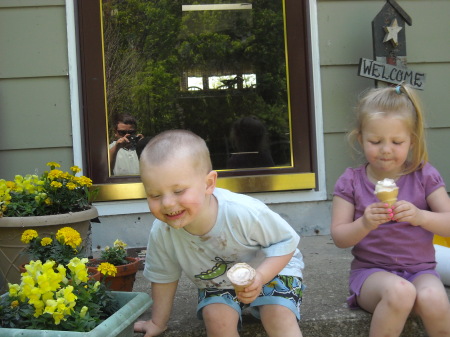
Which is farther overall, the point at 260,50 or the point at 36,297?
the point at 260,50

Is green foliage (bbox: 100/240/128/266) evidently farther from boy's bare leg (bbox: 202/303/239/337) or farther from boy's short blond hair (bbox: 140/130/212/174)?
boy's short blond hair (bbox: 140/130/212/174)

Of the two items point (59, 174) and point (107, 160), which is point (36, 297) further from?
point (107, 160)

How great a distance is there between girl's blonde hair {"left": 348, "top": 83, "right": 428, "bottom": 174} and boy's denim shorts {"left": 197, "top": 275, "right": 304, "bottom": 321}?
24.7 inches

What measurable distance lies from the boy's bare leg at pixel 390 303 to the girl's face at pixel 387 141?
42cm

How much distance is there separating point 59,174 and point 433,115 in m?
2.36

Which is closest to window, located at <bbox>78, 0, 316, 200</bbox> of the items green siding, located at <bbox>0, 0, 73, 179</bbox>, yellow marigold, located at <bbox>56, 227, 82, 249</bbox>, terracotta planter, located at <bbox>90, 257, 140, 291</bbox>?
green siding, located at <bbox>0, 0, 73, 179</bbox>

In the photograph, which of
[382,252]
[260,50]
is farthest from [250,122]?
[382,252]

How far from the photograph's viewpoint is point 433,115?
3.74m

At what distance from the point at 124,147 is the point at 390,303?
2090mm

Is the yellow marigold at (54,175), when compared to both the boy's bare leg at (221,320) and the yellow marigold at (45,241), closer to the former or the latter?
the yellow marigold at (45,241)

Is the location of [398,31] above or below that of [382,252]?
above

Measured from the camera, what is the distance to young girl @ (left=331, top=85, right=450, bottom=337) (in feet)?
6.63

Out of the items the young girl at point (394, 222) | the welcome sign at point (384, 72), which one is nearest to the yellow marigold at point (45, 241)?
the young girl at point (394, 222)

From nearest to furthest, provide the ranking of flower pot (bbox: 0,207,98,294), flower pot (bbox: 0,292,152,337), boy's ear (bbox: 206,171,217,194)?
flower pot (bbox: 0,292,152,337) < boy's ear (bbox: 206,171,217,194) < flower pot (bbox: 0,207,98,294)
